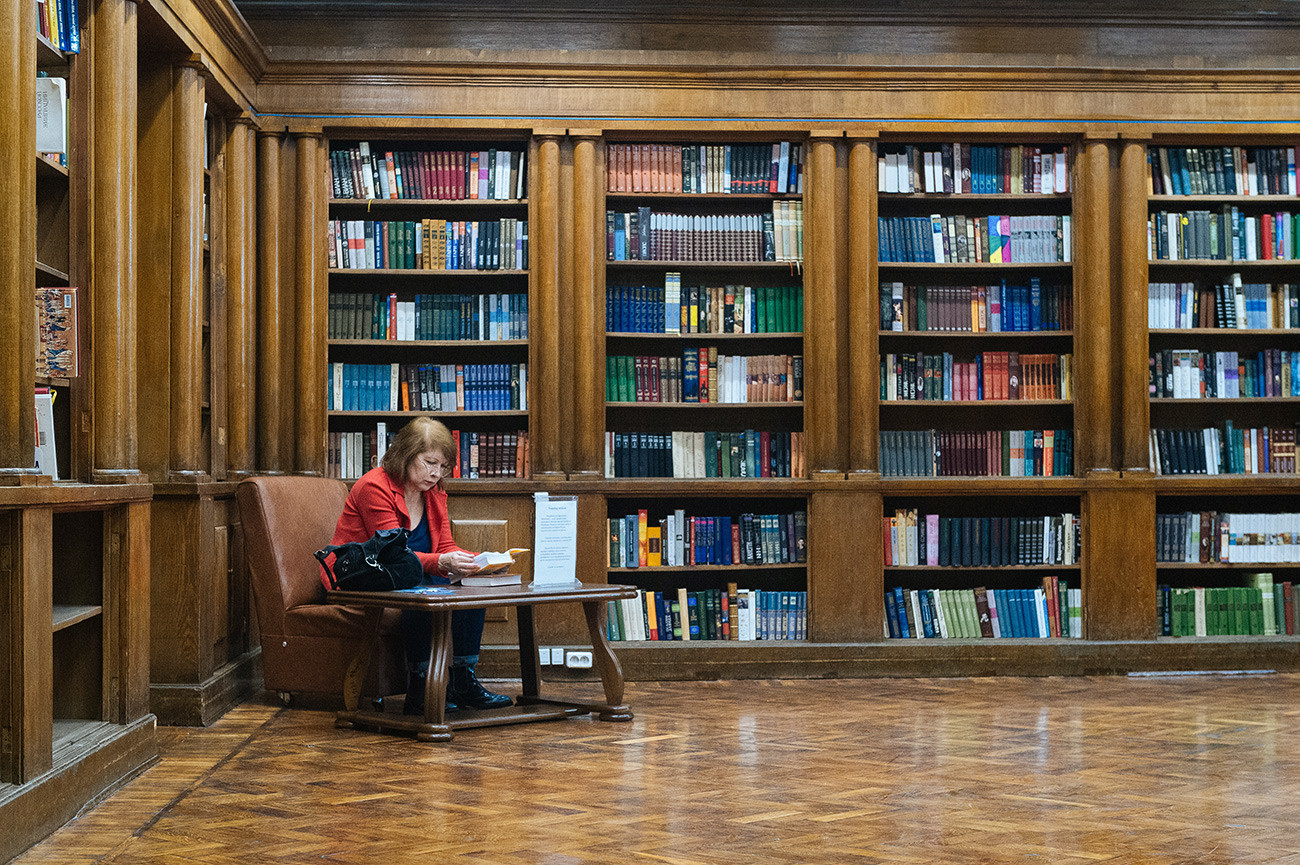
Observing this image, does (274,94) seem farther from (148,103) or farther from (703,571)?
(703,571)

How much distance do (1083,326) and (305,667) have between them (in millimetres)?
3791

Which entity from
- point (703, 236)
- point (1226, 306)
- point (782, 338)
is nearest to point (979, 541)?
point (782, 338)

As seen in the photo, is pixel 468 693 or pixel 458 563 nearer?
pixel 458 563

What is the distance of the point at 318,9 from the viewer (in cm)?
601

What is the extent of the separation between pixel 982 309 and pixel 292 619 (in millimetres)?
3429

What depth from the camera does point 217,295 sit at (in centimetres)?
527

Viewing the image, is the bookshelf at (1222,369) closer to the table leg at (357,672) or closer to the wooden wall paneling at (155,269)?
the table leg at (357,672)

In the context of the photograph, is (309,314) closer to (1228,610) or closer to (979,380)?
(979,380)

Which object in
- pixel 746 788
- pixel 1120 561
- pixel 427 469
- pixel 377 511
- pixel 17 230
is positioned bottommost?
pixel 746 788

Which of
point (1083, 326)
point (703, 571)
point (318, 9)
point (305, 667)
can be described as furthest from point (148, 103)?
point (1083, 326)

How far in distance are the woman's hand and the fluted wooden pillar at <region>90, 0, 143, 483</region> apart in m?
1.10

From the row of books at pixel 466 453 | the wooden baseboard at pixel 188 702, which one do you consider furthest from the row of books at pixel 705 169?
the wooden baseboard at pixel 188 702

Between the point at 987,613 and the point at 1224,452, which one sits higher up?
the point at 1224,452

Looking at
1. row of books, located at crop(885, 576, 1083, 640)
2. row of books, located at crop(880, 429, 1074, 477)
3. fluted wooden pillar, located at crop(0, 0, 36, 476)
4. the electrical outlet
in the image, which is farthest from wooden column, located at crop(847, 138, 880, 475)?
fluted wooden pillar, located at crop(0, 0, 36, 476)
